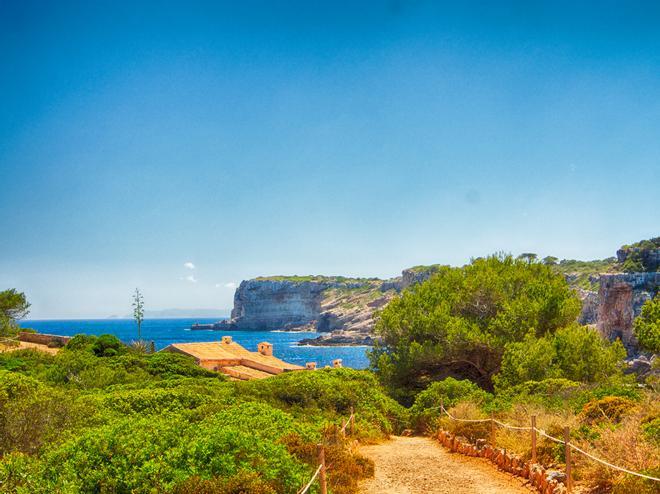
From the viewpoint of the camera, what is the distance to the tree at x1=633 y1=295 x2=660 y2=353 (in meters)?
23.6

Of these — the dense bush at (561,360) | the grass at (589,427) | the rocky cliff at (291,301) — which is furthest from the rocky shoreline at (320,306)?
the grass at (589,427)

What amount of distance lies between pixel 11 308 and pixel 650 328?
125 feet

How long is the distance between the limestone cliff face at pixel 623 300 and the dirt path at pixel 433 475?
5857 cm

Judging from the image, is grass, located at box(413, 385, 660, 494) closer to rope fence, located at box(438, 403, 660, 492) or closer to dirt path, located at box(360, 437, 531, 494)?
rope fence, located at box(438, 403, 660, 492)

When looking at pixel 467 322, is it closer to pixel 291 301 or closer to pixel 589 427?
pixel 589 427

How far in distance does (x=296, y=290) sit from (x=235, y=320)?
88.0 ft

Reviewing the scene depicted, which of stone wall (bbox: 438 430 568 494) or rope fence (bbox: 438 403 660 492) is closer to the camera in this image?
rope fence (bbox: 438 403 660 492)

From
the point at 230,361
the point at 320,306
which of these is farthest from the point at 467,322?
the point at 320,306

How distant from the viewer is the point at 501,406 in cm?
1364

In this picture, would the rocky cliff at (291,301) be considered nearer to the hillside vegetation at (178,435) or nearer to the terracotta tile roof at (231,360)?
the terracotta tile roof at (231,360)

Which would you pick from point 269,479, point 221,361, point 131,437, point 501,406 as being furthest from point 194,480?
point 221,361

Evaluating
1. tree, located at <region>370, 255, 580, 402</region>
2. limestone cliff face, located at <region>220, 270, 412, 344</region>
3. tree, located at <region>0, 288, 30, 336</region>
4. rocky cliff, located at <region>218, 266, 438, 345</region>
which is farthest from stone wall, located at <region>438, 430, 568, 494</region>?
limestone cliff face, located at <region>220, 270, 412, 344</region>

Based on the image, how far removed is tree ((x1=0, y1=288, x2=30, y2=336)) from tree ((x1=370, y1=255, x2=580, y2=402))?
79.5ft

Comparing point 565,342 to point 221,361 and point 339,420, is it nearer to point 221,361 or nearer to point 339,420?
point 339,420
